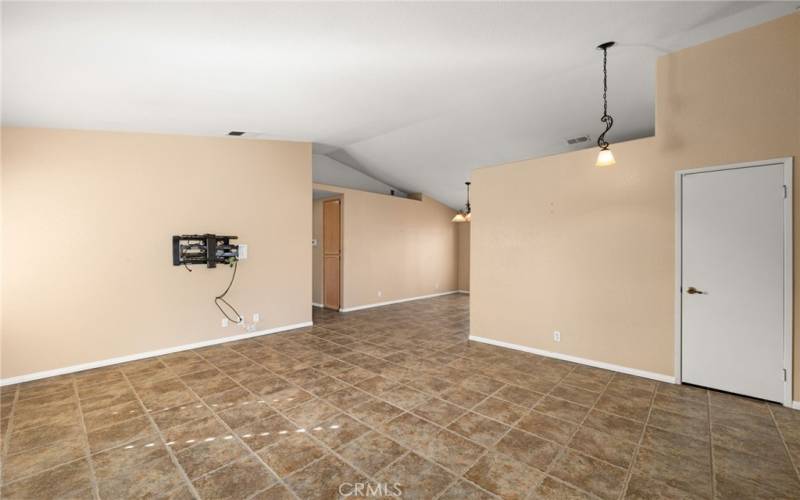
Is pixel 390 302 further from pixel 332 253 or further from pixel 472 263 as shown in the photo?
pixel 472 263

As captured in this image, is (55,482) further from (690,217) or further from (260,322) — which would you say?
(690,217)

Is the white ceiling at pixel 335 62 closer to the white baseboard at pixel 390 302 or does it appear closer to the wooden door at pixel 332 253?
the wooden door at pixel 332 253

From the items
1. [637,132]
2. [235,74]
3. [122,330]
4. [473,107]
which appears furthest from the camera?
[637,132]

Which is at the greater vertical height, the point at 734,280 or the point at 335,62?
the point at 335,62

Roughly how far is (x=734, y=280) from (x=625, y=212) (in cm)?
109

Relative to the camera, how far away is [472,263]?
5195 millimetres

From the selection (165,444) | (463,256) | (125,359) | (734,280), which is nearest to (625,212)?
(734,280)

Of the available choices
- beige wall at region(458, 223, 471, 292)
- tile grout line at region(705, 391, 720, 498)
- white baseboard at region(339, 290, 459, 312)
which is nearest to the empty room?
tile grout line at region(705, 391, 720, 498)

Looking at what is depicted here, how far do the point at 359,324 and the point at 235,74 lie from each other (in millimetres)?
4260

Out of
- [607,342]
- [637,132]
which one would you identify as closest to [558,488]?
[607,342]

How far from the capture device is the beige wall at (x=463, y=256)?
32.9 feet

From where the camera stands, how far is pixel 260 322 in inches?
213

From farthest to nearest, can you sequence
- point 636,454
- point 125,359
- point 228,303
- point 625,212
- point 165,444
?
point 228,303, point 125,359, point 625,212, point 165,444, point 636,454

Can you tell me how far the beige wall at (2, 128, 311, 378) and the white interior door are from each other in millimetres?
5151
